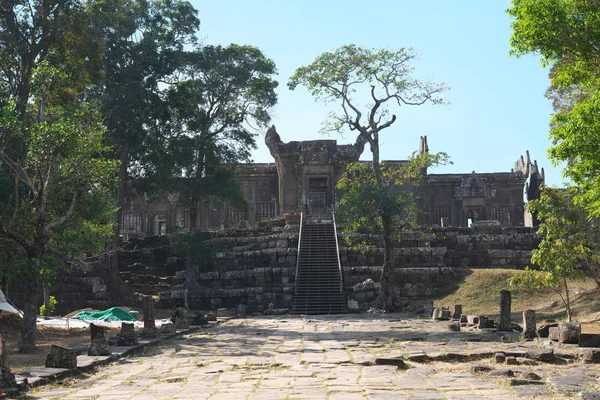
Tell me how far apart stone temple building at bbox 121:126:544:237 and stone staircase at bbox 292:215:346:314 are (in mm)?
7244

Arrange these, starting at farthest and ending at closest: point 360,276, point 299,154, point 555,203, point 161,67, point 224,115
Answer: point 299,154
point 224,115
point 161,67
point 360,276
point 555,203

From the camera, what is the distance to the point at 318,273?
2941cm

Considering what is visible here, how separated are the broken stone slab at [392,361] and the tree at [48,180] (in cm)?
769

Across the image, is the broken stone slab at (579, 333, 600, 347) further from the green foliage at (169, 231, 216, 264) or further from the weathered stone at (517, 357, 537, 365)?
the green foliage at (169, 231, 216, 264)

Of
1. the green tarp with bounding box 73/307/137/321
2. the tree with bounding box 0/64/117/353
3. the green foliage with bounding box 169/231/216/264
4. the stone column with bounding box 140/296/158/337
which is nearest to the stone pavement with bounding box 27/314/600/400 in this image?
the stone column with bounding box 140/296/158/337

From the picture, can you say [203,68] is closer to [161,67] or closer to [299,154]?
[161,67]

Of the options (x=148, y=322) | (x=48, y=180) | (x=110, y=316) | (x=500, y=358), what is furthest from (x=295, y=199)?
(x=500, y=358)

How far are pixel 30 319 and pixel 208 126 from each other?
18846mm

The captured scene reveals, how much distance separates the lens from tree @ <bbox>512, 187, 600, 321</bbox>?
1748 centimetres

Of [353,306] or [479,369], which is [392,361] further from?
[353,306]

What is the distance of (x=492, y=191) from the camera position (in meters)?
43.2

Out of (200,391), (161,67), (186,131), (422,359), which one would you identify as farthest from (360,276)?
(200,391)

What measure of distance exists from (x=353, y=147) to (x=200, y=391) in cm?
3194

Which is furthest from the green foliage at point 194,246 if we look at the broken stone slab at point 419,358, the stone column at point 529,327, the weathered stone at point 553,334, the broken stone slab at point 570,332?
the broken stone slab at point 570,332
